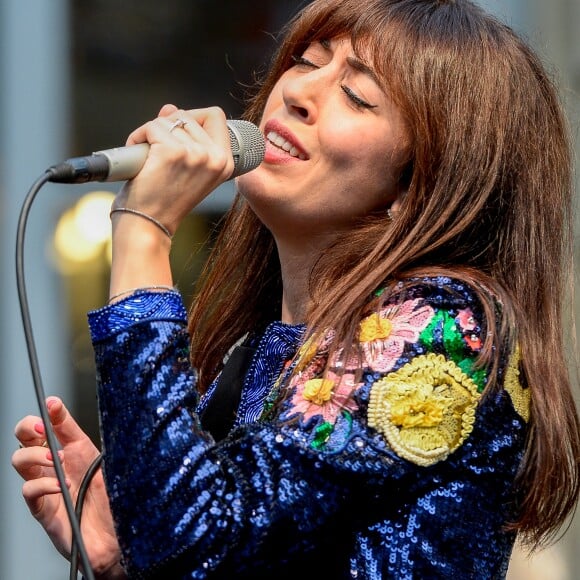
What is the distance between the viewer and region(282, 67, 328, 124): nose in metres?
1.88

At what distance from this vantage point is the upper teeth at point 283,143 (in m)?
1.87

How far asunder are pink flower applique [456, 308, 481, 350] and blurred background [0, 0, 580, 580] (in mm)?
2618

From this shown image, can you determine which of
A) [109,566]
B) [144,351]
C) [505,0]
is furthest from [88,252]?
[144,351]

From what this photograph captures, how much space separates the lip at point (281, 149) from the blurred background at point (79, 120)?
89.8 inches

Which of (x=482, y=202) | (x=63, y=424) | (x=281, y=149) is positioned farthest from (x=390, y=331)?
(x=63, y=424)

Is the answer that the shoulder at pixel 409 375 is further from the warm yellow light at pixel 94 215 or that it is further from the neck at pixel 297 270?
the warm yellow light at pixel 94 215

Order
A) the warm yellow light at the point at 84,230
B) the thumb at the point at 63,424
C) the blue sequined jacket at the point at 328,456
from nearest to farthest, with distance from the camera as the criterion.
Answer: the blue sequined jacket at the point at 328,456, the thumb at the point at 63,424, the warm yellow light at the point at 84,230

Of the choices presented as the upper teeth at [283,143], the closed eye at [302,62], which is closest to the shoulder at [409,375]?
the upper teeth at [283,143]

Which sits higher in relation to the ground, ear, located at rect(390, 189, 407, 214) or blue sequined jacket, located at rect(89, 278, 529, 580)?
ear, located at rect(390, 189, 407, 214)

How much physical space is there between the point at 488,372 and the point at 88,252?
3118mm

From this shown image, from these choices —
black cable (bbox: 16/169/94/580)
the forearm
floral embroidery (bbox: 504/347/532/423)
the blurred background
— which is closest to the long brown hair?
floral embroidery (bbox: 504/347/532/423)

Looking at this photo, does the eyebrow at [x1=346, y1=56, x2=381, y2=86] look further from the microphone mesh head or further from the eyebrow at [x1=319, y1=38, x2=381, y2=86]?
the microphone mesh head

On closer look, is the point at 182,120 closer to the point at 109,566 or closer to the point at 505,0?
the point at 109,566

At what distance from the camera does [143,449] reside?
1.42 meters
